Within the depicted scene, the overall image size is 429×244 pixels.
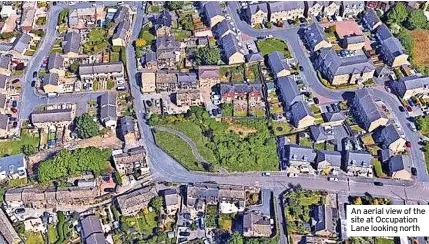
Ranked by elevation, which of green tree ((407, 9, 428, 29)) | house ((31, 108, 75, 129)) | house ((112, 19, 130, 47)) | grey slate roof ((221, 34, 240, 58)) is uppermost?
green tree ((407, 9, 428, 29))

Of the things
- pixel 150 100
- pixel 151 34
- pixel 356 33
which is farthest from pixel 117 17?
pixel 356 33

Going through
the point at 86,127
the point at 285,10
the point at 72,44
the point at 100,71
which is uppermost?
the point at 285,10

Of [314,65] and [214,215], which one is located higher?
[314,65]

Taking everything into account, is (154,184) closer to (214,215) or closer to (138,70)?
(214,215)

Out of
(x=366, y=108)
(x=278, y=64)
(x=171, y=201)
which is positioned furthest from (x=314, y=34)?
(x=171, y=201)

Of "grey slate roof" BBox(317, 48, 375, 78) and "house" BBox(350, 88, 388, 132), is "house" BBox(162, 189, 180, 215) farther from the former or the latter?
"grey slate roof" BBox(317, 48, 375, 78)

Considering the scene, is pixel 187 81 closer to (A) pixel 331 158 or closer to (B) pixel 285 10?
(B) pixel 285 10

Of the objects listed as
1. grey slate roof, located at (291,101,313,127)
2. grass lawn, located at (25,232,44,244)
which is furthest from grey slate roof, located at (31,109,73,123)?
grey slate roof, located at (291,101,313,127)
